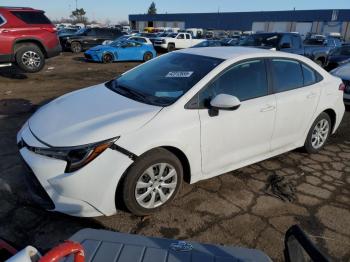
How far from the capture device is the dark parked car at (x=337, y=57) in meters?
12.2

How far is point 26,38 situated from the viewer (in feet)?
31.6

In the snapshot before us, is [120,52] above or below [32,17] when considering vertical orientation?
below

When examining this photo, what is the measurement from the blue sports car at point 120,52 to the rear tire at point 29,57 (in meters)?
5.22

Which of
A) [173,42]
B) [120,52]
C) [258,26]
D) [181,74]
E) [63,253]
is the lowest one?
[258,26]

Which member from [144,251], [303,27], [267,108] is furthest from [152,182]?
[303,27]

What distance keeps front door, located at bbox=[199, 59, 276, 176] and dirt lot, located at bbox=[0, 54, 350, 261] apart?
36 centimetres

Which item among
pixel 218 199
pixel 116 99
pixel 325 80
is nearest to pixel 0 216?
pixel 116 99

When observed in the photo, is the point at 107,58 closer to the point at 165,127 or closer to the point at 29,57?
the point at 29,57

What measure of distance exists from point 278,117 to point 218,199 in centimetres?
126

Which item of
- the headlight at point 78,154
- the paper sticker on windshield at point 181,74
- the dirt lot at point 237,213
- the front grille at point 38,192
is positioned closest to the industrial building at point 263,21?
the dirt lot at point 237,213

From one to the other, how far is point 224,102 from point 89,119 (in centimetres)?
131

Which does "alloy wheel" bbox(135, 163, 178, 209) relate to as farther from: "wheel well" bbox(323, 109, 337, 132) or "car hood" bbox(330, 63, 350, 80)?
"car hood" bbox(330, 63, 350, 80)

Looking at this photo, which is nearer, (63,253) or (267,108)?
(63,253)

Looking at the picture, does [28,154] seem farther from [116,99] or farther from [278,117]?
[278,117]
